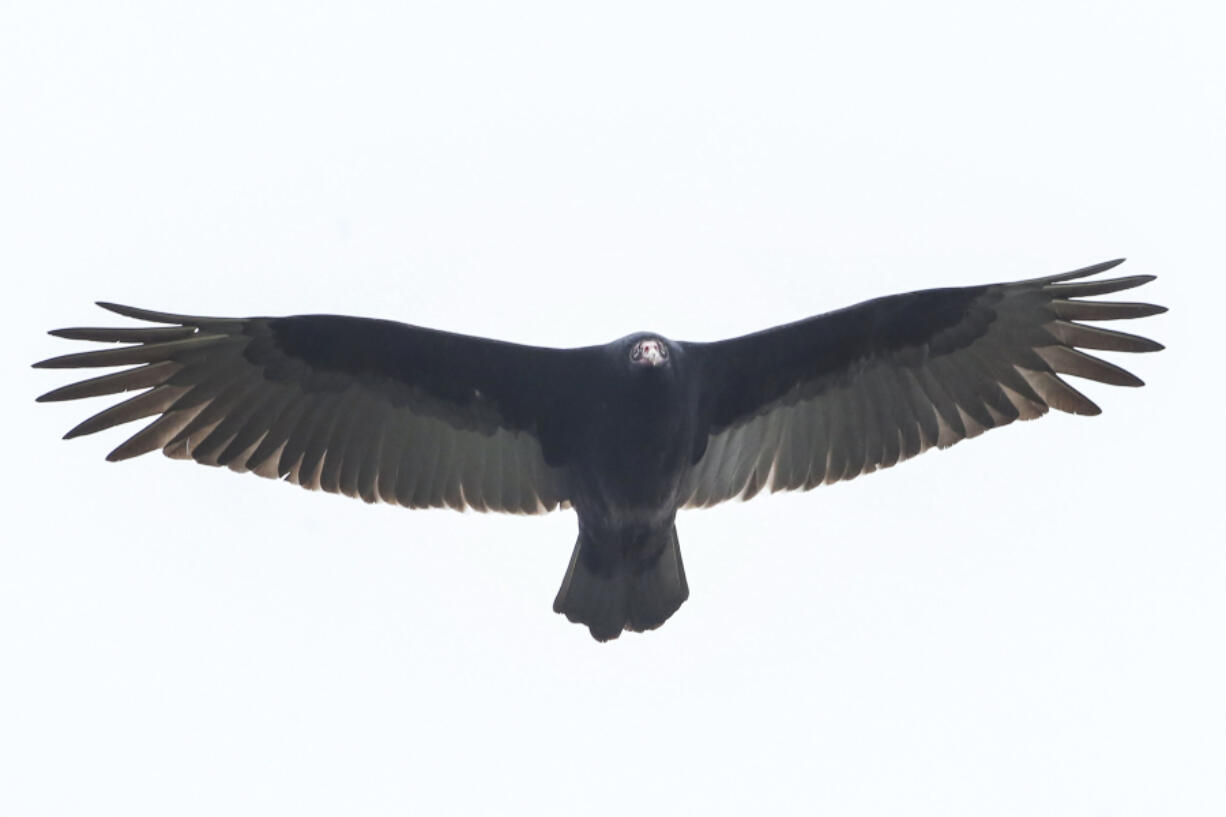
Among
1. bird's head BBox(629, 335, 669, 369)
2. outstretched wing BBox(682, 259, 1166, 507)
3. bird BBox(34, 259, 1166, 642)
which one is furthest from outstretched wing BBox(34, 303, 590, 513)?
outstretched wing BBox(682, 259, 1166, 507)

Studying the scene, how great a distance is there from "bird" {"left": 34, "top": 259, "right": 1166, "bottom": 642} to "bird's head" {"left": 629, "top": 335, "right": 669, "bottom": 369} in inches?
2.8

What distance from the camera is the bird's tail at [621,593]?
1100 cm

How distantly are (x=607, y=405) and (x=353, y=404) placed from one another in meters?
1.44

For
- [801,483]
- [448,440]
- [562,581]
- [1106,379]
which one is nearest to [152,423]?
[448,440]

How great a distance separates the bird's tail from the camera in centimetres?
1100

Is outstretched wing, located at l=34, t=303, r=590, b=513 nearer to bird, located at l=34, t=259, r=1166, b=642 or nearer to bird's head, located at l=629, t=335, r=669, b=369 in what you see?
bird, located at l=34, t=259, r=1166, b=642

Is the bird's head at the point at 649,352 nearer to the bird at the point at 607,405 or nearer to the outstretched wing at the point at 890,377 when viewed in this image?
the bird at the point at 607,405

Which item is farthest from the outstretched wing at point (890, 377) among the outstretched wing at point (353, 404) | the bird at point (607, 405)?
the outstretched wing at point (353, 404)

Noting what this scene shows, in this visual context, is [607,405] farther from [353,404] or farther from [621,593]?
[353,404]

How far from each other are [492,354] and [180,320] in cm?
158

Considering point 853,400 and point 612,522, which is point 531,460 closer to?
point 612,522

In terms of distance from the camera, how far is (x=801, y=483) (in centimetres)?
1125

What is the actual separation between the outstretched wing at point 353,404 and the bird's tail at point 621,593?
46 centimetres

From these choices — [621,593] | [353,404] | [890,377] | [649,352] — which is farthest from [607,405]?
[890,377]
